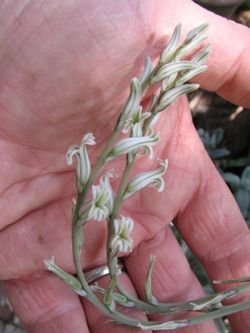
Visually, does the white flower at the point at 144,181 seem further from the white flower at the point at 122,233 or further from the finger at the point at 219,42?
the finger at the point at 219,42

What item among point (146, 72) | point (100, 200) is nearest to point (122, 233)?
point (100, 200)

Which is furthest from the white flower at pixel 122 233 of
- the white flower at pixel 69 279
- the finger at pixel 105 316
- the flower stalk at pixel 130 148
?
the finger at pixel 105 316

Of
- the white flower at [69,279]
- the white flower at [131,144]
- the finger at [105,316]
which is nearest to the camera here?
the white flower at [131,144]

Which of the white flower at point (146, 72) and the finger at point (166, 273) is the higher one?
the white flower at point (146, 72)

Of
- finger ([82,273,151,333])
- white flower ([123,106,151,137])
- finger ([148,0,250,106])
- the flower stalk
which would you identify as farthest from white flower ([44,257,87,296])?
finger ([148,0,250,106])

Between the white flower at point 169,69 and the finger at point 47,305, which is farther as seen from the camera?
the finger at point 47,305

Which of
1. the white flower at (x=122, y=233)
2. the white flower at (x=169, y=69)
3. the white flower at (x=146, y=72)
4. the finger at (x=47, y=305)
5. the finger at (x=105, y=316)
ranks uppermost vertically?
the white flower at (x=146, y=72)
